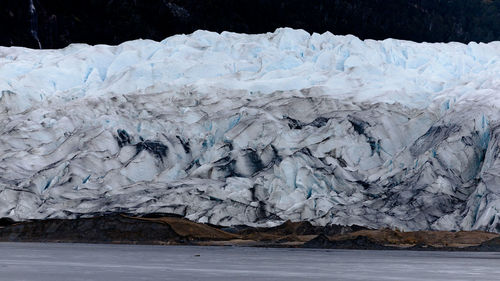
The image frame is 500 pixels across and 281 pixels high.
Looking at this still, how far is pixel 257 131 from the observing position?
7062 cm

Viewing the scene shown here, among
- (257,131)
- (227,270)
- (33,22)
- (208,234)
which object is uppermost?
(33,22)

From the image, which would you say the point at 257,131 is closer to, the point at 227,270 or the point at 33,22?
the point at 33,22

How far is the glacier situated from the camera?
2484 inches

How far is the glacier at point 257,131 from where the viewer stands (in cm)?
6309

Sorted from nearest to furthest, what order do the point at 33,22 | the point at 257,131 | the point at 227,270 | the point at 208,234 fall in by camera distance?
1. the point at 227,270
2. the point at 208,234
3. the point at 257,131
4. the point at 33,22

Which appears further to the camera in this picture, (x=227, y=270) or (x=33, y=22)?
(x=33, y=22)

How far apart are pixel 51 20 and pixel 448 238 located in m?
48.9

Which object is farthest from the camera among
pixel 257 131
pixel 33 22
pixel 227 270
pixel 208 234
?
pixel 33 22

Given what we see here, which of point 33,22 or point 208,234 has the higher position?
point 33,22

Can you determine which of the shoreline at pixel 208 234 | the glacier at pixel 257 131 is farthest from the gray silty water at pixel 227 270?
the glacier at pixel 257 131

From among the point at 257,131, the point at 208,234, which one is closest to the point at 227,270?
the point at 208,234

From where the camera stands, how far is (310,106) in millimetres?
75250

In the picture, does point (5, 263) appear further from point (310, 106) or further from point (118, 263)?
point (310, 106)

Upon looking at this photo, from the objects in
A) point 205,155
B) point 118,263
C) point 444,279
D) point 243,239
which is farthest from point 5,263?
point 205,155
